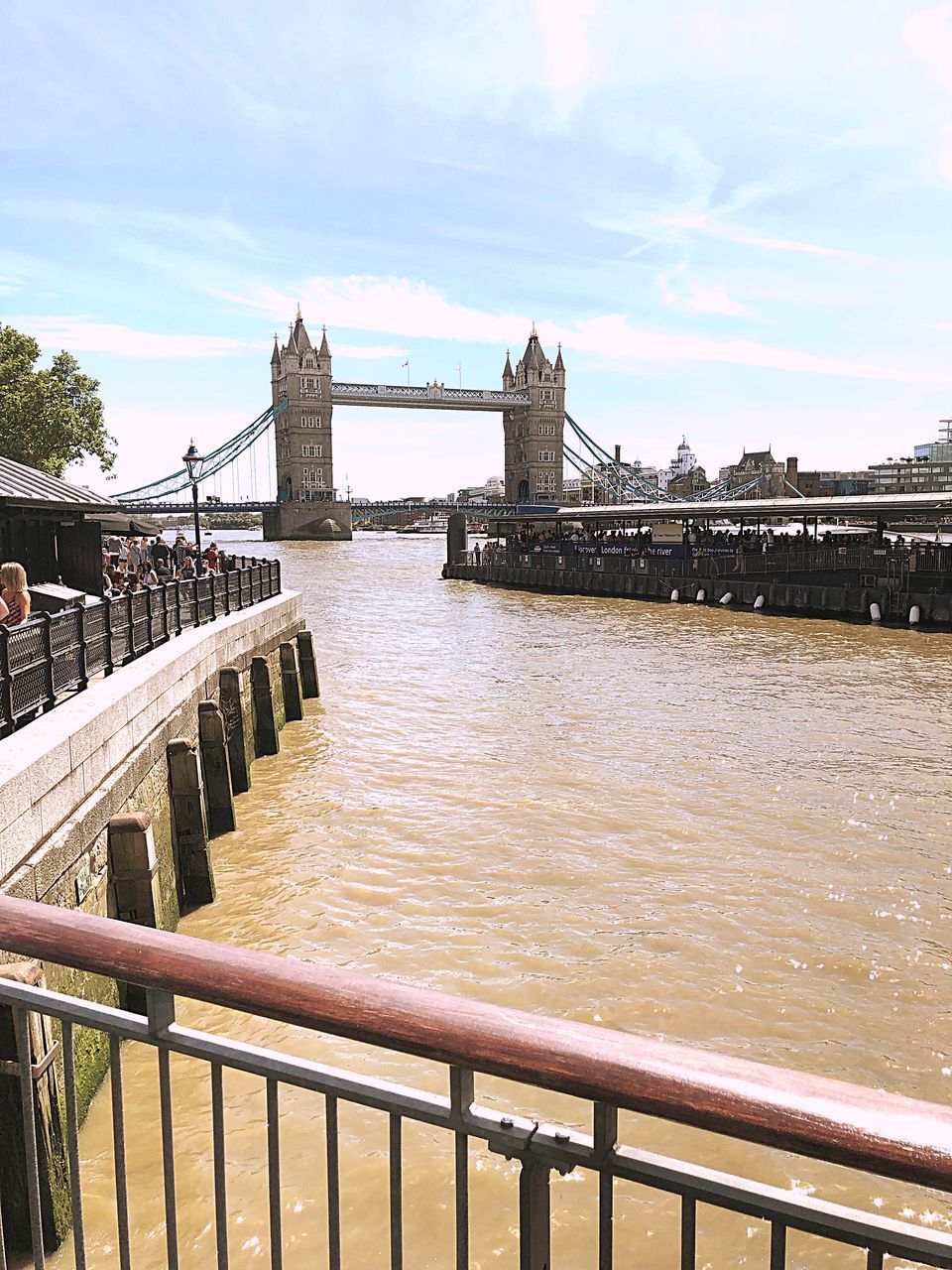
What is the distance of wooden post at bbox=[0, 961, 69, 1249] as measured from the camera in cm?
366

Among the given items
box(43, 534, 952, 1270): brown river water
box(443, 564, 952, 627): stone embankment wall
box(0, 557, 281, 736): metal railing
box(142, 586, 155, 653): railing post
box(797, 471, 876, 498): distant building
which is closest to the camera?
box(43, 534, 952, 1270): brown river water

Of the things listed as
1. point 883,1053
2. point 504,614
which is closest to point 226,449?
point 504,614

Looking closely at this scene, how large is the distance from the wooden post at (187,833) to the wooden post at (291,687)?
6.51m

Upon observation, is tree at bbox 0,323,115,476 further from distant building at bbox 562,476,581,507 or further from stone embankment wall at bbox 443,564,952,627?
distant building at bbox 562,476,581,507

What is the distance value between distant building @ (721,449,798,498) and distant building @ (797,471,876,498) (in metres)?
3.09

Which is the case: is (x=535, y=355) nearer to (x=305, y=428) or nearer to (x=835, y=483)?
(x=305, y=428)

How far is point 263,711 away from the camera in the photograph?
1288 centimetres

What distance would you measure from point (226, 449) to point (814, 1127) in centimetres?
12352

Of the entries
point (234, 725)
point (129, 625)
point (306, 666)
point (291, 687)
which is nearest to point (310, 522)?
point (306, 666)

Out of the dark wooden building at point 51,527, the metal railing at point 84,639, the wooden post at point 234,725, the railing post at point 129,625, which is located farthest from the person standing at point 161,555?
the railing post at point 129,625

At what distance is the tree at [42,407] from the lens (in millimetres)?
33594

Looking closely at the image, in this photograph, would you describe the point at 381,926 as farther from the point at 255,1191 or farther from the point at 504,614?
the point at 504,614

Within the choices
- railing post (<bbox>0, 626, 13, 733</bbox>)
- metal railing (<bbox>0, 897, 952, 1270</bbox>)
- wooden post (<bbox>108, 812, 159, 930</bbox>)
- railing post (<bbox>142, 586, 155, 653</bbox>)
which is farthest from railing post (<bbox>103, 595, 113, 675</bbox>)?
metal railing (<bbox>0, 897, 952, 1270</bbox>)

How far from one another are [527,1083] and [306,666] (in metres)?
15.3
